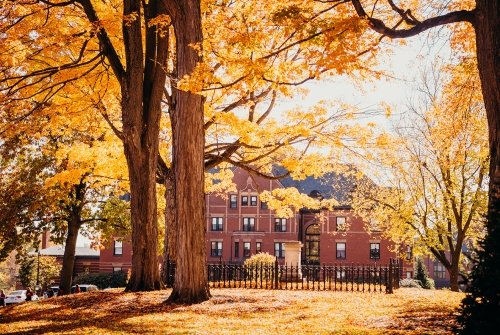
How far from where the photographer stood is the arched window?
56.9 m

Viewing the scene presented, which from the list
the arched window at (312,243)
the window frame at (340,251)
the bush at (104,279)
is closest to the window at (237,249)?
the arched window at (312,243)

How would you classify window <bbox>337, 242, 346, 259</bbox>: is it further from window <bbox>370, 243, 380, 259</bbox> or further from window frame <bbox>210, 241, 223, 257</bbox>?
window frame <bbox>210, 241, 223, 257</bbox>

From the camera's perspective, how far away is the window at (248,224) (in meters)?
58.3

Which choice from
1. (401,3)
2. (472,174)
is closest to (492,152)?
(401,3)

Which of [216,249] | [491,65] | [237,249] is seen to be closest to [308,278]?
[491,65]

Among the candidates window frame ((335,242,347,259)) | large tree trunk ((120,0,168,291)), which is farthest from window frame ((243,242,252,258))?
large tree trunk ((120,0,168,291))

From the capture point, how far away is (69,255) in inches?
1198

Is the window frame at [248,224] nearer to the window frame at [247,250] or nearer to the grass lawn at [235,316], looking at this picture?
the window frame at [247,250]

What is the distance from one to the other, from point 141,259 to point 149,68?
217 inches

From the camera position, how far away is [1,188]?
27.2m

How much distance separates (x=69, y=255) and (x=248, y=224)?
30.0 meters

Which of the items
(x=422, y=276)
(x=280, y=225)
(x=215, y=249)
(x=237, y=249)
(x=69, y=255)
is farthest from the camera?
(x=215, y=249)

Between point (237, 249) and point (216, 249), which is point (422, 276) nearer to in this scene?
point (237, 249)

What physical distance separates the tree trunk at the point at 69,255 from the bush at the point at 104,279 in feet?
53.3
